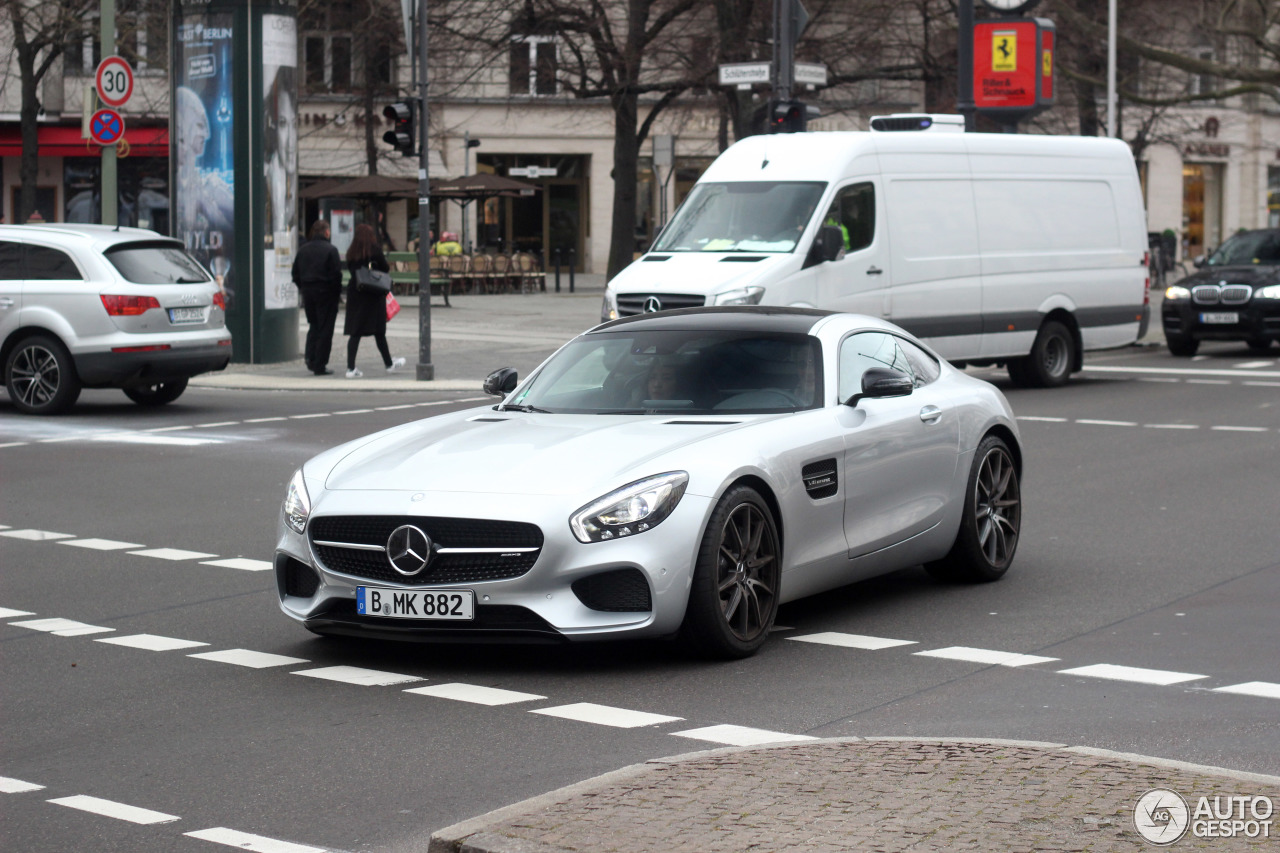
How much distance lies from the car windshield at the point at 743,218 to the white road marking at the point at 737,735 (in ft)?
41.4

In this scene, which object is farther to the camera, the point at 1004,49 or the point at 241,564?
the point at 1004,49

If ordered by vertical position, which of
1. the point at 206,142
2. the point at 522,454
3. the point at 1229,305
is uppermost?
the point at 206,142

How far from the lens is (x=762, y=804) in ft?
15.6

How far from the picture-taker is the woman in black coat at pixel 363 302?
73.6 feet

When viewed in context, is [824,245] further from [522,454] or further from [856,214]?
[522,454]

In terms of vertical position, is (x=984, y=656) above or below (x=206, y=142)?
below

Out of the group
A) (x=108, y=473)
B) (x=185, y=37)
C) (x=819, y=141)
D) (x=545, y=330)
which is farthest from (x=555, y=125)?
(x=108, y=473)

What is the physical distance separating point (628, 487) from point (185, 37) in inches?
761

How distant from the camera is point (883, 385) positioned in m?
8.09

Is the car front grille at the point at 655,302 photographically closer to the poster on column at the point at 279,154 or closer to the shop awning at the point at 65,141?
the poster on column at the point at 279,154

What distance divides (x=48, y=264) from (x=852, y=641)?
12.5 meters

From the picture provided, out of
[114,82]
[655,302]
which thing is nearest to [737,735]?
[655,302]

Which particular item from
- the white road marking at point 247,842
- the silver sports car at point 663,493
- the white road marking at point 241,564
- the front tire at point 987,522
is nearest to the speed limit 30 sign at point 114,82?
the white road marking at point 241,564

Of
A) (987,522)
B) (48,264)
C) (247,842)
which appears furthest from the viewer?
(48,264)
